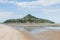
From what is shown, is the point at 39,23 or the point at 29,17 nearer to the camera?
the point at 29,17

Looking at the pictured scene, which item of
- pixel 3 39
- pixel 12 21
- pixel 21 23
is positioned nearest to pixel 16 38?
pixel 3 39

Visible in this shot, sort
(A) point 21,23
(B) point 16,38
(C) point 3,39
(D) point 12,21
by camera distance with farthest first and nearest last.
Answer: (A) point 21,23 < (D) point 12,21 < (B) point 16,38 < (C) point 3,39

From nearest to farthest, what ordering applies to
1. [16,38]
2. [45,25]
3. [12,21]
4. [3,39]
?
[3,39] → [16,38] → [12,21] → [45,25]

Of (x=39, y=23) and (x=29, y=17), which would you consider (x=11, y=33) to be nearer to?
(x=29, y=17)

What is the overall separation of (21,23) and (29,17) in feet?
3.27

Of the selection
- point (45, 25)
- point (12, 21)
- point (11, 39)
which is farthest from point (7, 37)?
point (45, 25)

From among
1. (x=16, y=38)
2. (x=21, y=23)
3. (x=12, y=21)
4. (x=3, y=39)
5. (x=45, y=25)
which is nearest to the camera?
(x=3, y=39)

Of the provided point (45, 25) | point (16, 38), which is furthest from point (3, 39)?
point (45, 25)

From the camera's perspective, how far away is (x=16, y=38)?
624 cm

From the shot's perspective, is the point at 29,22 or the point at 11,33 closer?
the point at 11,33

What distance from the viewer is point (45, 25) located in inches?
840

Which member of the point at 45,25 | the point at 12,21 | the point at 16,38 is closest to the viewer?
the point at 16,38

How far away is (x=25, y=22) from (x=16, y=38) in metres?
13.5

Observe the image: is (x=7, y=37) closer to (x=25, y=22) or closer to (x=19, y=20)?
(x=19, y=20)
